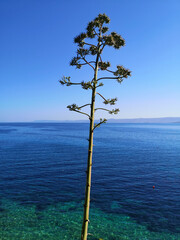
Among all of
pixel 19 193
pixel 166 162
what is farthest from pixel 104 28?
pixel 166 162

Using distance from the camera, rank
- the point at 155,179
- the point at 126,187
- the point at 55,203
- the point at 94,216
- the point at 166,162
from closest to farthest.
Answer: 1. the point at 94,216
2. the point at 55,203
3. the point at 126,187
4. the point at 155,179
5. the point at 166,162

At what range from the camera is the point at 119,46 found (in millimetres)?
9648

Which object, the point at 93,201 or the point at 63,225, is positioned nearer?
the point at 63,225

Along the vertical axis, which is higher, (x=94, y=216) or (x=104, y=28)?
(x=104, y=28)

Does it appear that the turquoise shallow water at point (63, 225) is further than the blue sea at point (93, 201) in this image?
No

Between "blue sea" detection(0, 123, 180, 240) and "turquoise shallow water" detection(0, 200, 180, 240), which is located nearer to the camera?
"turquoise shallow water" detection(0, 200, 180, 240)

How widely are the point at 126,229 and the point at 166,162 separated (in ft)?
139

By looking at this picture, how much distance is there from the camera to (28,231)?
2348 centimetres

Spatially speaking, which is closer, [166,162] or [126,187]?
[126,187]

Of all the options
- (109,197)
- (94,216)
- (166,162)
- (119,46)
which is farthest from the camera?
(166,162)

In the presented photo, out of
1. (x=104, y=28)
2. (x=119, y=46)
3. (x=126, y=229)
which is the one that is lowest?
(x=126, y=229)

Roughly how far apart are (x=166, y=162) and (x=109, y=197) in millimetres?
34894

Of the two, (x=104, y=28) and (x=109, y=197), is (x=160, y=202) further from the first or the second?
(x=104, y=28)

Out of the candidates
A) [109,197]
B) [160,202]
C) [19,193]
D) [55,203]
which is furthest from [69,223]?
[160,202]
